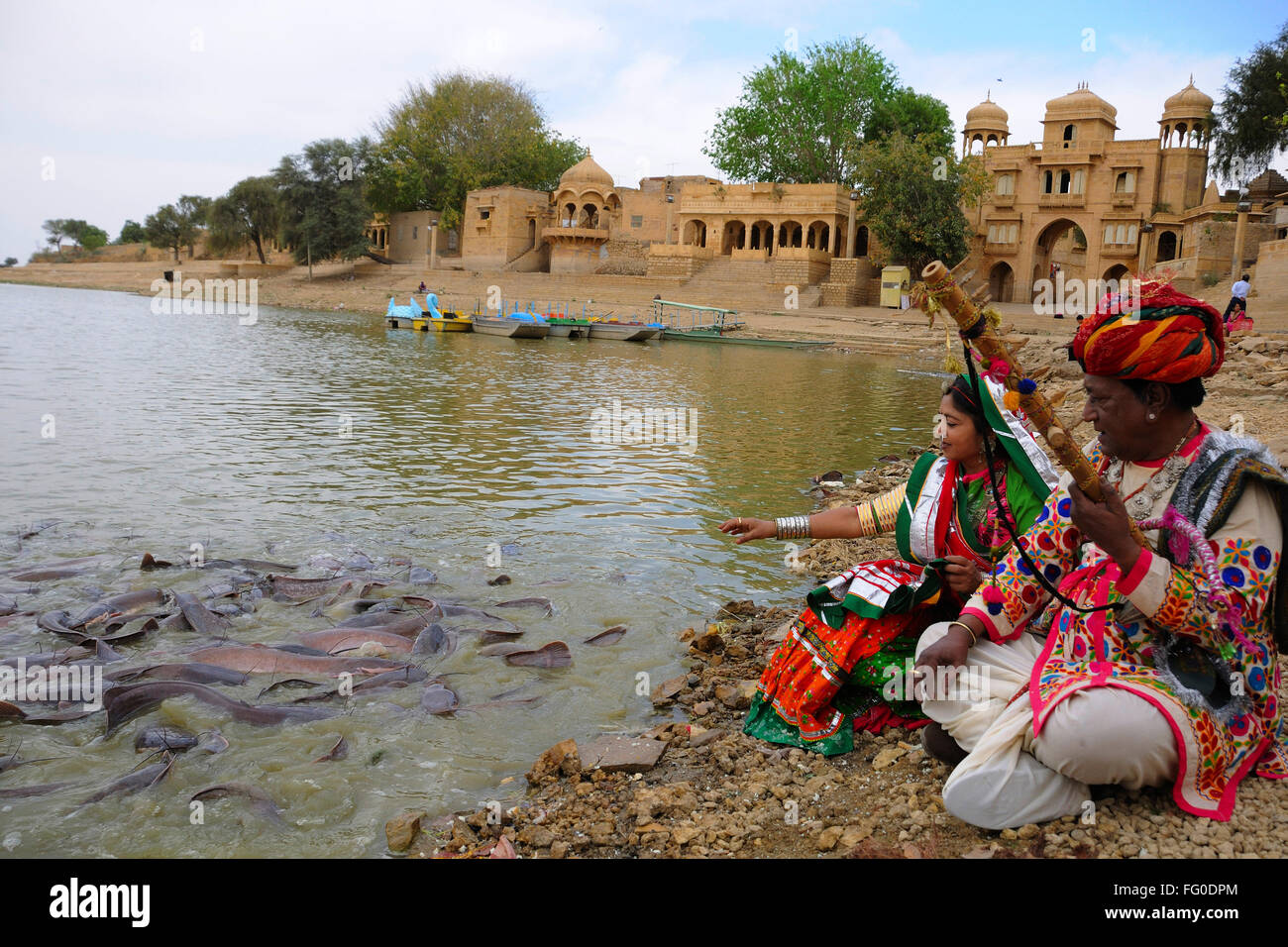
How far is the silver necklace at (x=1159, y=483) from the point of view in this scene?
9.32 feet

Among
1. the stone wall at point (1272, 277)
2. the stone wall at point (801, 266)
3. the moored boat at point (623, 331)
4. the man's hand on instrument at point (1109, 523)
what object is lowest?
the man's hand on instrument at point (1109, 523)

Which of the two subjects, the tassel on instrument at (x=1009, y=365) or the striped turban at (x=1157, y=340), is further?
the striped turban at (x=1157, y=340)

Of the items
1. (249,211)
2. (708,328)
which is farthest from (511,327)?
(249,211)

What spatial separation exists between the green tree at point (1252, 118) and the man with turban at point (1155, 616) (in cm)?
4164

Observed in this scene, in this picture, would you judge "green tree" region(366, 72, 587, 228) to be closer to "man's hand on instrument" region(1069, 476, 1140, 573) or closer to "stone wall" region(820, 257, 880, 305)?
"stone wall" region(820, 257, 880, 305)

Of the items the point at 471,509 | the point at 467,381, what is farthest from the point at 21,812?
the point at 467,381

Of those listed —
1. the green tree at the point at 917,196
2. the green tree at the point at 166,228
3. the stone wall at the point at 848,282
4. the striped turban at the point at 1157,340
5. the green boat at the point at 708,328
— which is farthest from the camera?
the green tree at the point at 166,228

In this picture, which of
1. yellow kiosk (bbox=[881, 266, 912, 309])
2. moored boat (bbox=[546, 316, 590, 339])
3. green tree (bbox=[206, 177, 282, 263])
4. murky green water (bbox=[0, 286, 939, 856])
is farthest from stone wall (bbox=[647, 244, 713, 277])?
murky green water (bbox=[0, 286, 939, 856])

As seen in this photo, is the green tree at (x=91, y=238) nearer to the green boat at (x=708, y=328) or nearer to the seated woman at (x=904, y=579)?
the green boat at (x=708, y=328)

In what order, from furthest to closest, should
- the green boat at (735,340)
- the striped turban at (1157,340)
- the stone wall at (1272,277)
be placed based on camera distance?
1. the green boat at (735,340)
2. the stone wall at (1272,277)
3. the striped turban at (1157,340)

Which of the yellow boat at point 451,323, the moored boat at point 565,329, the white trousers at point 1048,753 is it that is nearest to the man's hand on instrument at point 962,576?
the white trousers at point 1048,753

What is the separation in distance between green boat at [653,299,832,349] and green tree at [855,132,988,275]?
8738mm
